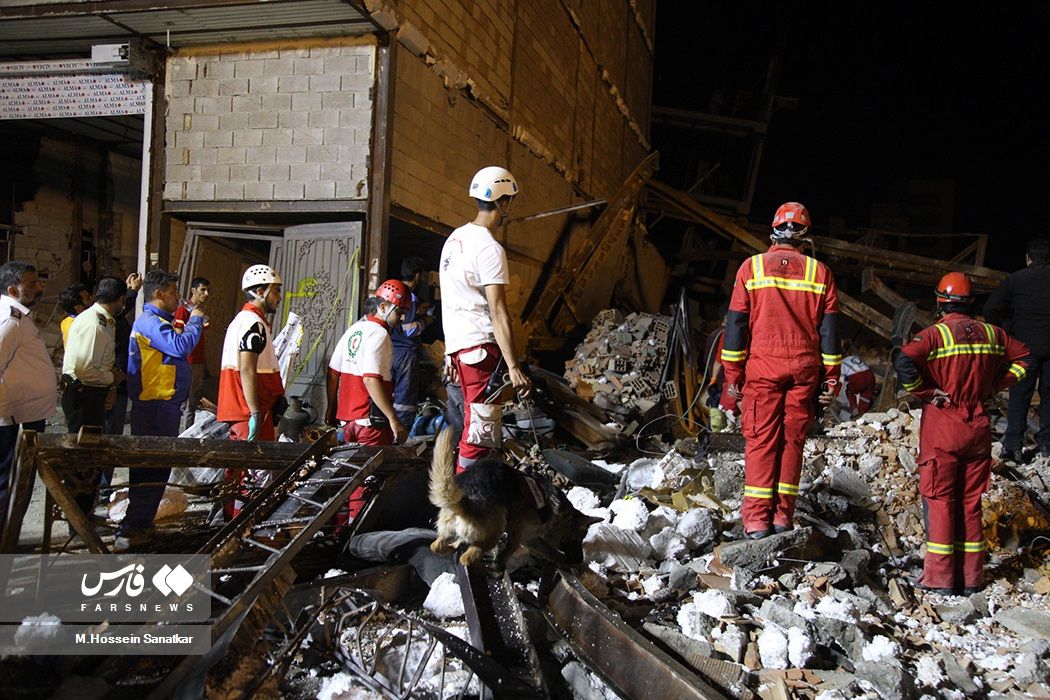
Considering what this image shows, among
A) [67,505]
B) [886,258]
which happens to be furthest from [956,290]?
[886,258]

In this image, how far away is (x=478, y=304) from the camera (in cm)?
375

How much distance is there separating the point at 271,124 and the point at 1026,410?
8568 millimetres

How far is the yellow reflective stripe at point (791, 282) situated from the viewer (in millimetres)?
3832

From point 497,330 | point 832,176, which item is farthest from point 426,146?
point 832,176

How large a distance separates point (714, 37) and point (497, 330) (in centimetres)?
2005

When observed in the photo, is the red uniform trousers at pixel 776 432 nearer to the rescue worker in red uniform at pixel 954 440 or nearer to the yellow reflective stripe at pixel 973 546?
the rescue worker in red uniform at pixel 954 440

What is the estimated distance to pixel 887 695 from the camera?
2.72m

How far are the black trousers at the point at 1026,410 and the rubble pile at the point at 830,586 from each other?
0.52 m

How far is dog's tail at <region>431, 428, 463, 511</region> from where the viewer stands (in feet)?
9.06

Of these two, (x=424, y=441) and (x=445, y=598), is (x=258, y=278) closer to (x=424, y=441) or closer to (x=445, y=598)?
(x=424, y=441)

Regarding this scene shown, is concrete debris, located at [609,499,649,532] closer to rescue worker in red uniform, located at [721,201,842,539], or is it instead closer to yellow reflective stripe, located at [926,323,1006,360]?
rescue worker in red uniform, located at [721,201,842,539]

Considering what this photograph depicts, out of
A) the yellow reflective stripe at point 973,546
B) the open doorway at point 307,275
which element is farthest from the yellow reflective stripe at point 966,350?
the open doorway at point 307,275

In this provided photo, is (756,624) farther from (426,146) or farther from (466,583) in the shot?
(426,146)

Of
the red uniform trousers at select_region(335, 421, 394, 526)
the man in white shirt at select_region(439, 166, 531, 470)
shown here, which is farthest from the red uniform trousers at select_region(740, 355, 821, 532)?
the red uniform trousers at select_region(335, 421, 394, 526)
